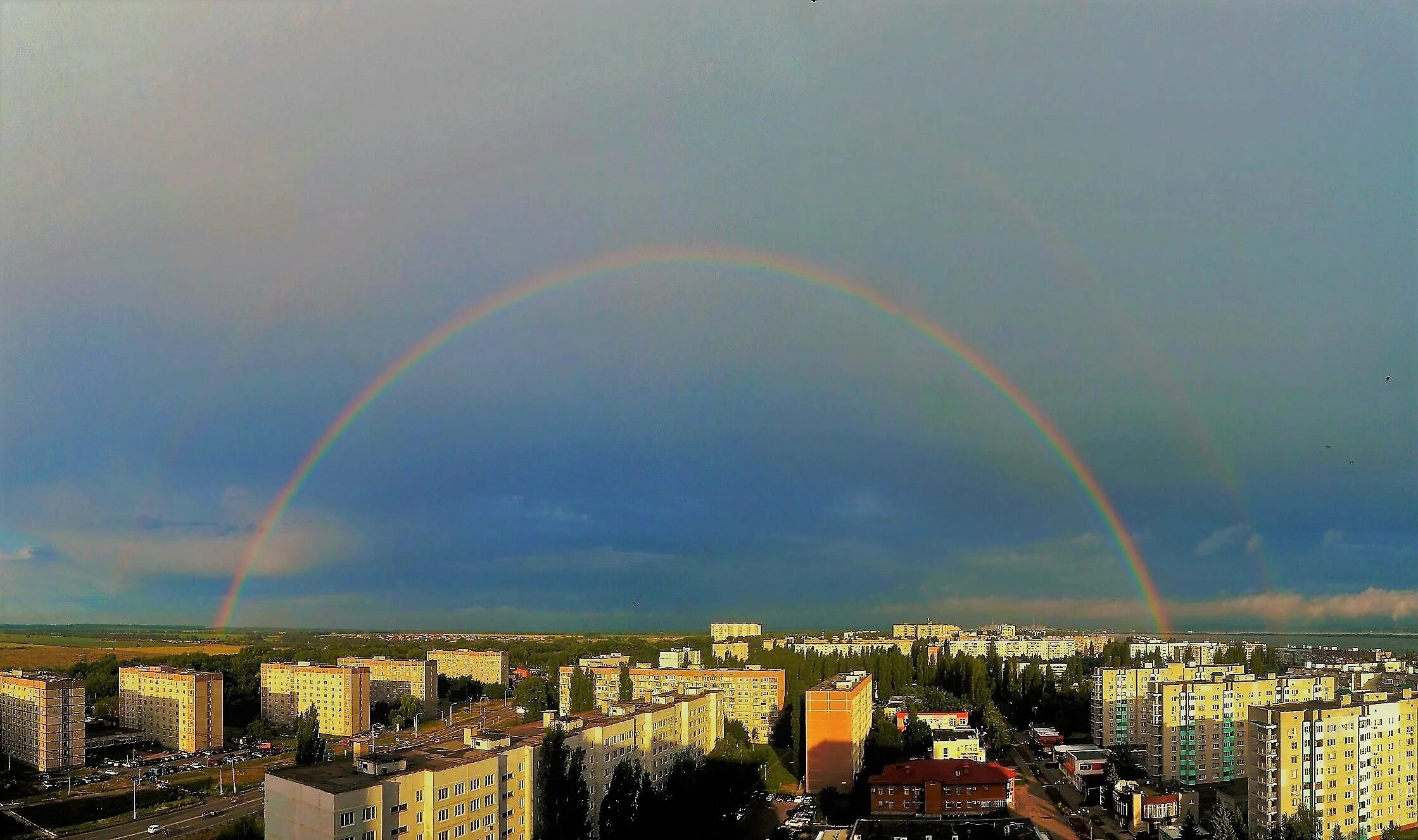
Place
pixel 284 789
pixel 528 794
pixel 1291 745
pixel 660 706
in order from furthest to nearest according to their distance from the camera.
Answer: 1. pixel 660 706
2. pixel 1291 745
3. pixel 528 794
4. pixel 284 789

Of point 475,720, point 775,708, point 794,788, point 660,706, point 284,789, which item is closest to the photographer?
point 284,789

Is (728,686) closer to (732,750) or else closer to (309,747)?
(732,750)

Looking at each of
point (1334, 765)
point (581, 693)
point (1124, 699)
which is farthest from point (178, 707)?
point (1334, 765)

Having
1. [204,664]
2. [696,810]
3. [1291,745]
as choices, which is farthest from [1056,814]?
[204,664]

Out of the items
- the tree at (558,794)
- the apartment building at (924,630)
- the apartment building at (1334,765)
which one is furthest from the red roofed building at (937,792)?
the apartment building at (924,630)

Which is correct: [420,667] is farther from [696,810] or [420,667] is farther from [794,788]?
[696,810]

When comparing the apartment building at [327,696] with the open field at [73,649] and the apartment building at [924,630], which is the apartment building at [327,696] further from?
the apartment building at [924,630]

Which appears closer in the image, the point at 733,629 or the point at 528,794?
the point at 528,794

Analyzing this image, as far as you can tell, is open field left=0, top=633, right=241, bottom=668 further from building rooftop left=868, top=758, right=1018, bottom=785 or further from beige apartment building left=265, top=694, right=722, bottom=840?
building rooftop left=868, top=758, right=1018, bottom=785
